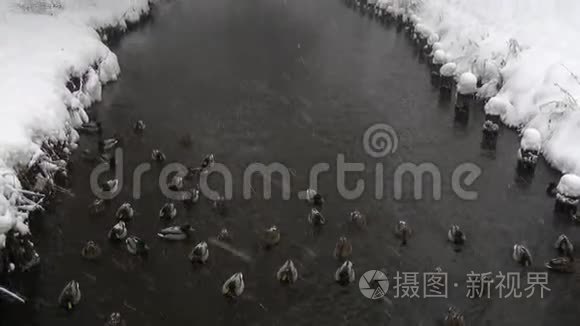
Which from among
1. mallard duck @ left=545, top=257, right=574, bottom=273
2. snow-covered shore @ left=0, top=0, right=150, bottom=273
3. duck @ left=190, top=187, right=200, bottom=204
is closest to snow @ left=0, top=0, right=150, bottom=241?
snow-covered shore @ left=0, top=0, right=150, bottom=273

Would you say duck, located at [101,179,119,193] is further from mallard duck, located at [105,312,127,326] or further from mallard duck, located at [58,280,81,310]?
mallard duck, located at [105,312,127,326]

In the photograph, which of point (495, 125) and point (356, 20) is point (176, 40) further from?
point (495, 125)

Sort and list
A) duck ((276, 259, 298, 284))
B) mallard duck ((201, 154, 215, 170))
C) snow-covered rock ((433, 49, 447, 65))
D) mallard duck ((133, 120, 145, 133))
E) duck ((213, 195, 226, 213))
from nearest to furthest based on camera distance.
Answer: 1. duck ((276, 259, 298, 284))
2. duck ((213, 195, 226, 213))
3. mallard duck ((201, 154, 215, 170))
4. mallard duck ((133, 120, 145, 133))
5. snow-covered rock ((433, 49, 447, 65))

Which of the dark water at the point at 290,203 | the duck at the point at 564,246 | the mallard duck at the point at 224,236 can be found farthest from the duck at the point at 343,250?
the duck at the point at 564,246

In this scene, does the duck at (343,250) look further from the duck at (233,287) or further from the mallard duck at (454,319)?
the mallard duck at (454,319)

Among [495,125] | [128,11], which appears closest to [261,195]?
[495,125]

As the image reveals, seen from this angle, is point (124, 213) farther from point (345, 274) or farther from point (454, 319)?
point (454, 319)
